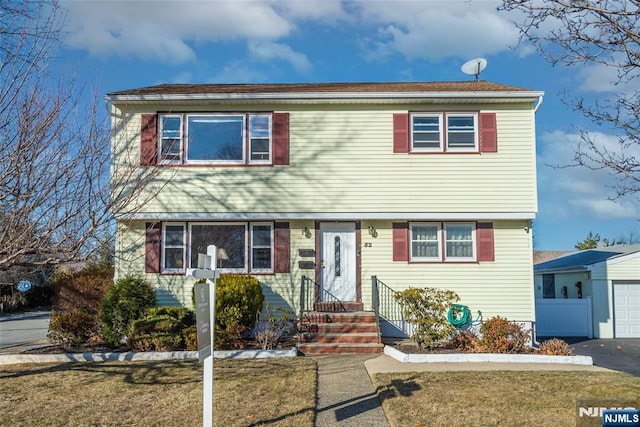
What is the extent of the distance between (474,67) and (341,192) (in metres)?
6.53

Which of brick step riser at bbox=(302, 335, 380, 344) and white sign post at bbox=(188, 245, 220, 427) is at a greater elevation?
white sign post at bbox=(188, 245, 220, 427)

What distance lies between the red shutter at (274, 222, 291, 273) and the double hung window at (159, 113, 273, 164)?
177 centimetres

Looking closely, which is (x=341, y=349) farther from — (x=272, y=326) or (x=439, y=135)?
(x=439, y=135)

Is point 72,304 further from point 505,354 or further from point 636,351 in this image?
point 636,351

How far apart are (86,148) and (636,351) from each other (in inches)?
→ 545

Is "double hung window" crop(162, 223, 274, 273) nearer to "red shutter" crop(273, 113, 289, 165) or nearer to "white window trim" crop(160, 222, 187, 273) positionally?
"white window trim" crop(160, 222, 187, 273)

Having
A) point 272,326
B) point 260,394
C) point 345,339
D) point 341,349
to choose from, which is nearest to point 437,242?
point 345,339

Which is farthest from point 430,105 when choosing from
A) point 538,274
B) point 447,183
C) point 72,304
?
point 538,274

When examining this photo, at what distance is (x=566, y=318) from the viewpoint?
1720 cm

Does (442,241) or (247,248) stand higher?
(442,241)

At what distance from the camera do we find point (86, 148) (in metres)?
7.70

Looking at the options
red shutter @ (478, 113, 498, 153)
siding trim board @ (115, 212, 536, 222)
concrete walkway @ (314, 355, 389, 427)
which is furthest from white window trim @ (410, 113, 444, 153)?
concrete walkway @ (314, 355, 389, 427)

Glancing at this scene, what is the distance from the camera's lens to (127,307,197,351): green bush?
11188 mm

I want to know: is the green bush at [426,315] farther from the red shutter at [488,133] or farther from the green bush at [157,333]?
the green bush at [157,333]
